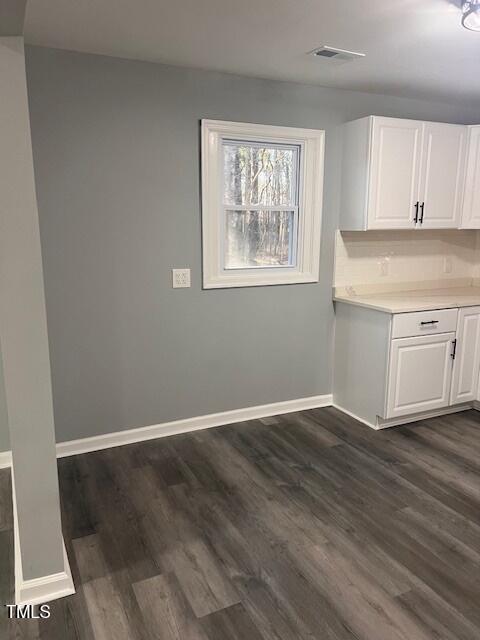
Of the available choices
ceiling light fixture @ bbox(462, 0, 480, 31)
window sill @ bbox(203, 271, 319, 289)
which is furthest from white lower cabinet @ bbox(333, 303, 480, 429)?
ceiling light fixture @ bbox(462, 0, 480, 31)

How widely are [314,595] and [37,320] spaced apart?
152 centimetres

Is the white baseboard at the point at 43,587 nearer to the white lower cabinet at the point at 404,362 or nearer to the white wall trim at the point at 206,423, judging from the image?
the white wall trim at the point at 206,423

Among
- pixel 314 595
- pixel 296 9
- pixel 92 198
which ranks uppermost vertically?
pixel 296 9

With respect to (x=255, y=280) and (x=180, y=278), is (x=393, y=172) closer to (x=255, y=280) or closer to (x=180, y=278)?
(x=255, y=280)

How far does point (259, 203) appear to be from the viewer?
11.3ft

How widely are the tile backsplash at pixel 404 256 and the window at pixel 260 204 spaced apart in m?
0.30

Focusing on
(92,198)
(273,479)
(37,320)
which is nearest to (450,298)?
(273,479)

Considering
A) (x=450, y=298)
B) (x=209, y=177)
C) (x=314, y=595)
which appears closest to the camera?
(x=314, y=595)

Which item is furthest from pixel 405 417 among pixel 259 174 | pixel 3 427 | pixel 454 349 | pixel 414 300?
pixel 3 427

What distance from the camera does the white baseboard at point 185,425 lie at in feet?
10.0

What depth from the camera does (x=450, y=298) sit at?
3.67 meters

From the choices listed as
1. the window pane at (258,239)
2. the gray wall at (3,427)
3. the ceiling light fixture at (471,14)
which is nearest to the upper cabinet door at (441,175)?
the window pane at (258,239)

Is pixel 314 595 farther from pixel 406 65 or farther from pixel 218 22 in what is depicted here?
pixel 406 65

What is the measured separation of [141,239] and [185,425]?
1319 millimetres
